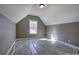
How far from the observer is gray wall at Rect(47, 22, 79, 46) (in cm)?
163

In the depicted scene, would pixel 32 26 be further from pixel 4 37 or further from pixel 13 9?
pixel 4 37

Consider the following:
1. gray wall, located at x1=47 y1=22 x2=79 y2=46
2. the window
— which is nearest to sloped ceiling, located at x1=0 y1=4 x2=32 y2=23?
the window

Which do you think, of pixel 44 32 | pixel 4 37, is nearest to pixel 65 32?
pixel 44 32

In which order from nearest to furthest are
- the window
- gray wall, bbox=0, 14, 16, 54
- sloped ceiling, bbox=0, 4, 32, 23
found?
sloped ceiling, bbox=0, 4, 32, 23 < gray wall, bbox=0, 14, 16, 54 < the window

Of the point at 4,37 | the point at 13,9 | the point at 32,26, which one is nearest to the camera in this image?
the point at 13,9

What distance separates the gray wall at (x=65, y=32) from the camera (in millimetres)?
1633

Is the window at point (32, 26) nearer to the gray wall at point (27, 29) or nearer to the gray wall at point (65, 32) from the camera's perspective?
the gray wall at point (27, 29)

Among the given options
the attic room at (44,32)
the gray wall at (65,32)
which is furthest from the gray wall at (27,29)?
the gray wall at (65,32)

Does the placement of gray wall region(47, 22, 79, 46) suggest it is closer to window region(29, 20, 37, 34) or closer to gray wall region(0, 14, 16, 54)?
window region(29, 20, 37, 34)

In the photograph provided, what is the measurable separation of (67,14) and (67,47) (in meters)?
0.70

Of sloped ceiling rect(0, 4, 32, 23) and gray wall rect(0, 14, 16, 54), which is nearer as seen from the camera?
sloped ceiling rect(0, 4, 32, 23)

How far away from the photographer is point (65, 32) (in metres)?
1.77
